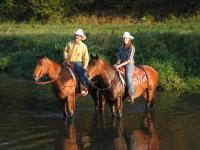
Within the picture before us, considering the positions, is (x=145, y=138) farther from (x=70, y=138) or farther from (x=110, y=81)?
(x=110, y=81)

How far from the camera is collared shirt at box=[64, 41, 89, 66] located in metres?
14.7

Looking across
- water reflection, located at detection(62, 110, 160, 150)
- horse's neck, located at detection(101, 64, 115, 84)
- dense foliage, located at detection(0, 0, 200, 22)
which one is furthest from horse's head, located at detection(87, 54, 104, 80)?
dense foliage, located at detection(0, 0, 200, 22)

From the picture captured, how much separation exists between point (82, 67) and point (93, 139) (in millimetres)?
2921

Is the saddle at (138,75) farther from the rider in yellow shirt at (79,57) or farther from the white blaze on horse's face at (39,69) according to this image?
the white blaze on horse's face at (39,69)

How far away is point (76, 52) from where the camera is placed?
14711 millimetres

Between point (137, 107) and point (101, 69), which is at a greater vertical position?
point (101, 69)

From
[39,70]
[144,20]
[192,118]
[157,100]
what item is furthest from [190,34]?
[144,20]

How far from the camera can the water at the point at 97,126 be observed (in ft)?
39.1

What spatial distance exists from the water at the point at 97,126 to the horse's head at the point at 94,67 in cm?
136

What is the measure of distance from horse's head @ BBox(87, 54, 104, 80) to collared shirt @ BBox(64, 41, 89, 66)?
2.65 feet

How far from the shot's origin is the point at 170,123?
1398cm

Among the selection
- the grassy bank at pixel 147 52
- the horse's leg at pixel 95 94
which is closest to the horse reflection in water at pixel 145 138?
the horse's leg at pixel 95 94

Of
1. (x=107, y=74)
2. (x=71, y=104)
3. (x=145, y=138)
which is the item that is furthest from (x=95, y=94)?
(x=145, y=138)

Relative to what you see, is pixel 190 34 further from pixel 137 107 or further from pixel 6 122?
pixel 6 122
